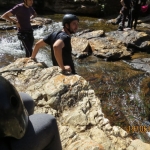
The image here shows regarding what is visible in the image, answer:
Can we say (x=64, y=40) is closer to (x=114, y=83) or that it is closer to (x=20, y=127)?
(x=20, y=127)

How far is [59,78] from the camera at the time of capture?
348 cm

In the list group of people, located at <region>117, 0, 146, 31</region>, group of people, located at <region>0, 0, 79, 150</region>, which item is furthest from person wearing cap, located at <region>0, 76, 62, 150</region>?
group of people, located at <region>117, 0, 146, 31</region>

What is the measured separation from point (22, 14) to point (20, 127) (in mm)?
4490

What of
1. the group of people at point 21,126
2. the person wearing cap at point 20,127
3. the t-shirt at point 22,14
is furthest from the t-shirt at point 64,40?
the person wearing cap at point 20,127

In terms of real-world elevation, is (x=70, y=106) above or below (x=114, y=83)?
above

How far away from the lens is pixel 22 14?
5.33m

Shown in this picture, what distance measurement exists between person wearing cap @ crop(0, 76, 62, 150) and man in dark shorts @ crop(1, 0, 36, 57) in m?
4.29

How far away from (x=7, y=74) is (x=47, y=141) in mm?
2639

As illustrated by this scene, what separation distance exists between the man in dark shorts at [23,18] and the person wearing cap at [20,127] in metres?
4.29

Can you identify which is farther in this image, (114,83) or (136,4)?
(136,4)

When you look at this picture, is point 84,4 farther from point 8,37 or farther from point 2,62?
point 2,62

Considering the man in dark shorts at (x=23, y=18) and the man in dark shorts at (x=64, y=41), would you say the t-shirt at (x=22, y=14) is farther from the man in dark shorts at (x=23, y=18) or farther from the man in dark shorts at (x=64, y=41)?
the man in dark shorts at (x=64, y=41)
